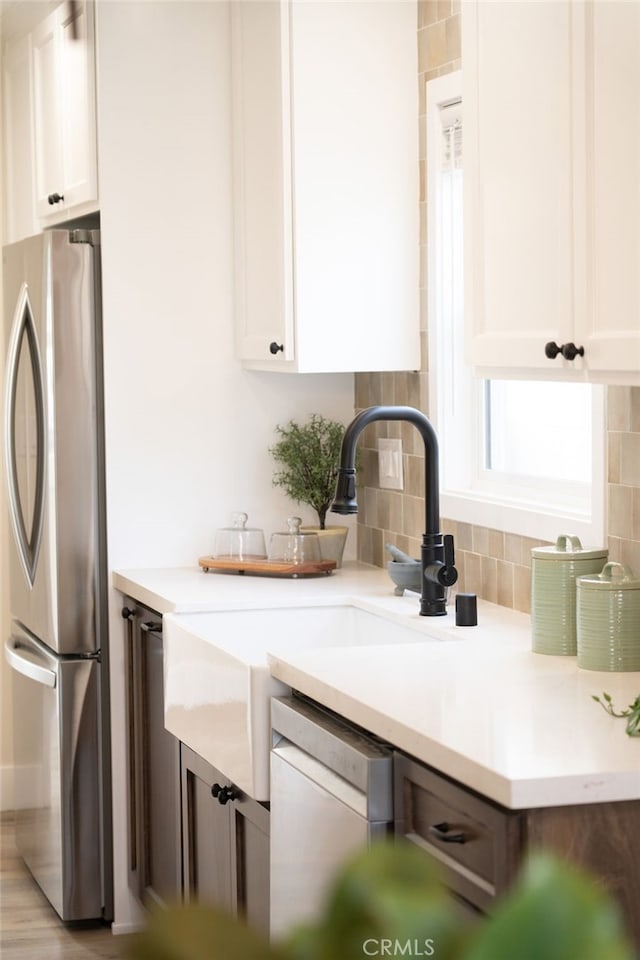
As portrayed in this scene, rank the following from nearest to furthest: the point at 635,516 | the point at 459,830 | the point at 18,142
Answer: the point at 459,830 < the point at 635,516 < the point at 18,142

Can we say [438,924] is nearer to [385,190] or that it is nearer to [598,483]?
[598,483]

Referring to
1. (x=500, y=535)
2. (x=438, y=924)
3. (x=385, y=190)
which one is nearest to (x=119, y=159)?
(x=385, y=190)

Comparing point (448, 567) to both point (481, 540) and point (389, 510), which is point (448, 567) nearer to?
point (481, 540)

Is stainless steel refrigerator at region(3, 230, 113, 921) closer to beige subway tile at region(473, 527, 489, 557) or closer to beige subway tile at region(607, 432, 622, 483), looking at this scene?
beige subway tile at region(473, 527, 489, 557)

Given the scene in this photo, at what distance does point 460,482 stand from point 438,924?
295cm

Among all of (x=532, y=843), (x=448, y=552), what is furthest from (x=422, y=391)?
(x=532, y=843)

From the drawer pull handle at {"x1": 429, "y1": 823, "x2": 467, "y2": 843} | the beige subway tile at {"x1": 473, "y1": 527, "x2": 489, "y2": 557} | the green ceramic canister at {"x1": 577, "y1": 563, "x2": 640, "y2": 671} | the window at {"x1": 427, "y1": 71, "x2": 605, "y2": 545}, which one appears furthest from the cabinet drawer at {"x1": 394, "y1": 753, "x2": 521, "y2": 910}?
the beige subway tile at {"x1": 473, "y1": 527, "x2": 489, "y2": 557}

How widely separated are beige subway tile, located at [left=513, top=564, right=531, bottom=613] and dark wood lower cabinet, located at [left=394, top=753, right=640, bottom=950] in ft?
3.81

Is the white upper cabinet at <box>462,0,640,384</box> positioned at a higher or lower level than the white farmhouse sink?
higher

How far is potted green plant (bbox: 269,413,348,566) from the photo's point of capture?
11.6 feet

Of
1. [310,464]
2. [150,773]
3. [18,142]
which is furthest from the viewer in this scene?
[18,142]

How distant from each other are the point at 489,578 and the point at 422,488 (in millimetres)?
413

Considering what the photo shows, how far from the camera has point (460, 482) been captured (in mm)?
3197

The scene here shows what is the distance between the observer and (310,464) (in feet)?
11.6
